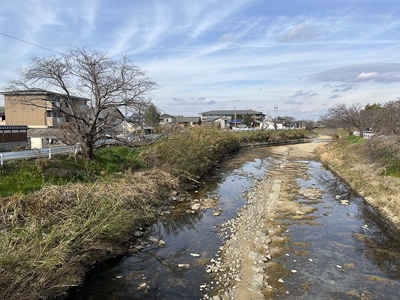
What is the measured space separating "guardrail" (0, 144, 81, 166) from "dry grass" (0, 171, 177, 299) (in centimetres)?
434

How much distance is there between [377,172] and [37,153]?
22097 mm

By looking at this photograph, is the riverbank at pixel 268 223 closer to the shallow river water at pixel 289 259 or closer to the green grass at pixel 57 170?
the shallow river water at pixel 289 259

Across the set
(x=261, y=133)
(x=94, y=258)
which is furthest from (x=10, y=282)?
(x=261, y=133)

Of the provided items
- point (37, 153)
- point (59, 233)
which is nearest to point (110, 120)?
point (37, 153)

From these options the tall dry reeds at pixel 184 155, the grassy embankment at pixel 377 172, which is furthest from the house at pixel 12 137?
the grassy embankment at pixel 377 172

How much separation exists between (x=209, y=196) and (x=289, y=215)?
18.2ft

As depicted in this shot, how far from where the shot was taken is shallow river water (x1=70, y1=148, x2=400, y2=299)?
868cm

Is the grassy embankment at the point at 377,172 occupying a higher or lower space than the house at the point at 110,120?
lower

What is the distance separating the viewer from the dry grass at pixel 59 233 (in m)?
6.94

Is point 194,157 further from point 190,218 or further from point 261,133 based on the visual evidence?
point 261,133

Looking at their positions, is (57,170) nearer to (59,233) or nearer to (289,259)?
(59,233)

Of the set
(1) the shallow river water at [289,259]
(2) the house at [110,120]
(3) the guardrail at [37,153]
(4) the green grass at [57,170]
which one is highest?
(2) the house at [110,120]

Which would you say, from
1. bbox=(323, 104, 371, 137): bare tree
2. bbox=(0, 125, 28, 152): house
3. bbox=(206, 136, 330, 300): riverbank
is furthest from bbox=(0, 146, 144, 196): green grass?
bbox=(323, 104, 371, 137): bare tree

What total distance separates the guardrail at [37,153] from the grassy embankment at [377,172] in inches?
688
